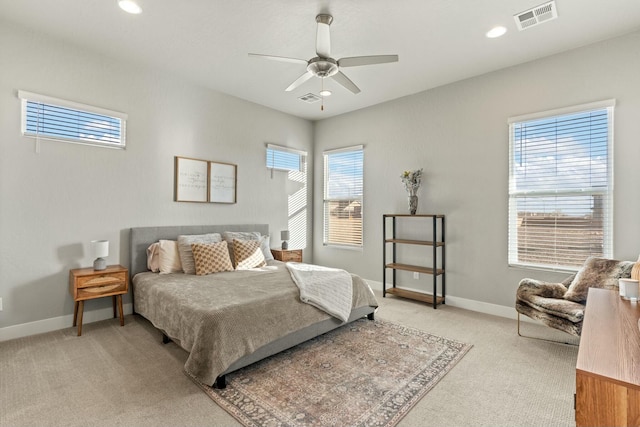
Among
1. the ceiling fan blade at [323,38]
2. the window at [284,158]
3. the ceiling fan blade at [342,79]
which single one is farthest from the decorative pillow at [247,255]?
the ceiling fan blade at [323,38]

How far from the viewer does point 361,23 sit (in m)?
2.90

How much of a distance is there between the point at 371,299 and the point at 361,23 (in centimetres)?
283

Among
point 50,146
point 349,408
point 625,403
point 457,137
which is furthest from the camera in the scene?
point 457,137

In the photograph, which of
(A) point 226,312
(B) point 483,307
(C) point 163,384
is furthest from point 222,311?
(B) point 483,307

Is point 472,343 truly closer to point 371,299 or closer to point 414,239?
point 371,299

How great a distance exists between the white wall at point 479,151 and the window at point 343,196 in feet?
0.60

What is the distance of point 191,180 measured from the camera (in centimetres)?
434

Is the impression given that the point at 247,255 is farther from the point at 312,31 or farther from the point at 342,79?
the point at 312,31

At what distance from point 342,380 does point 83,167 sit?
3.47 meters

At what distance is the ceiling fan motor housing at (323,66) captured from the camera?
265 cm

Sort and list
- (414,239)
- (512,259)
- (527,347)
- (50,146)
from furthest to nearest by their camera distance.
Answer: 1. (414,239)
2. (512,259)
3. (50,146)
4. (527,347)

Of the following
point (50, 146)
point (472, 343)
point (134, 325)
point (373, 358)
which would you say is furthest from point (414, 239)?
point (50, 146)

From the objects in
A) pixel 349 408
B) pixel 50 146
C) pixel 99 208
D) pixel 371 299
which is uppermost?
pixel 50 146

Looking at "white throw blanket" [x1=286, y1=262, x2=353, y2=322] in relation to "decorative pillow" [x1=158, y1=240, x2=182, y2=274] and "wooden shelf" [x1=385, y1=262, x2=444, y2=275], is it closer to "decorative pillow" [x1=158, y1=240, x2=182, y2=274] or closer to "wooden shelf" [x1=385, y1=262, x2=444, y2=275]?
"wooden shelf" [x1=385, y1=262, x2=444, y2=275]
